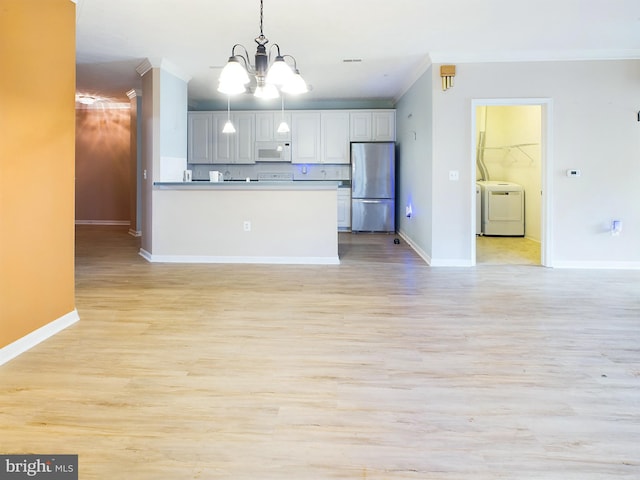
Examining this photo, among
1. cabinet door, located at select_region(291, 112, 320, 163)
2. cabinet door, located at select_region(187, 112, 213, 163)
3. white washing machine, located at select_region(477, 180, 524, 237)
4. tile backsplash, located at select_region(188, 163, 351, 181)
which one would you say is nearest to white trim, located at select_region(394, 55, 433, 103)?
cabinet door, located at select_region(291, 112, 320, 163)

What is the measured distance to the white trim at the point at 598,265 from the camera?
5.04 m

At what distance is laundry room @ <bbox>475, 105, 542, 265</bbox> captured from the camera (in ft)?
24.3

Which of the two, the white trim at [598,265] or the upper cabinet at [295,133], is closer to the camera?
the white trim at [598,265]

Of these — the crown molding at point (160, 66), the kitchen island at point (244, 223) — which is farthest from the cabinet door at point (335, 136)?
the kitchen island at point (244, 223)

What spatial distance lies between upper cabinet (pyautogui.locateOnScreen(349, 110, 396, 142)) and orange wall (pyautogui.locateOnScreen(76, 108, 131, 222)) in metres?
4.62

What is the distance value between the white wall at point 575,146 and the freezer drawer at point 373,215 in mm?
2948

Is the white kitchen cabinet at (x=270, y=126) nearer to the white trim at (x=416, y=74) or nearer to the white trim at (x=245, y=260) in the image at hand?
the white trim at (x=416, y=74)

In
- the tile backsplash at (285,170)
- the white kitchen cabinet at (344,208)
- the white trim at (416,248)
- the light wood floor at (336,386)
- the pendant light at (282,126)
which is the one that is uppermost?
the pendant light at (282,126)

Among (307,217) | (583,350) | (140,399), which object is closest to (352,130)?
(307,217)

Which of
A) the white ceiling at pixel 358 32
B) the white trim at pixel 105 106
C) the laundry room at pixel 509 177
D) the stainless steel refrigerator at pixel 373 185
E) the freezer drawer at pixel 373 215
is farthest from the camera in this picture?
the white trim at pixel 105 106

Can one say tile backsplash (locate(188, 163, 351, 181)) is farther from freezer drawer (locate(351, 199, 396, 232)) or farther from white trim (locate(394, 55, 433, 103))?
white trim (locate(394, 55, 433, 103))

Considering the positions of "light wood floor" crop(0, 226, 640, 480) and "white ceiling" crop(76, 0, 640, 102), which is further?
"white ceiling" crop(76, 0, 640, 102)

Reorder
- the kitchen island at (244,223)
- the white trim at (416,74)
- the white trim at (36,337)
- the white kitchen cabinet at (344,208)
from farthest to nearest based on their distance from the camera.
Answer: the white kitchen cabinet at (344,208)
the kitchen island at (244,223)
the white trim at (416,74)
the white trim at (36,337)

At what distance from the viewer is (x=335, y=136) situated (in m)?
8.30
